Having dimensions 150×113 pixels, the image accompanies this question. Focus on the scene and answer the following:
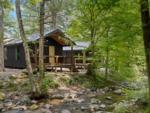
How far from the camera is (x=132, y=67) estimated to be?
17.7m

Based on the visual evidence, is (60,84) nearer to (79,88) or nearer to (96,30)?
(79,88)

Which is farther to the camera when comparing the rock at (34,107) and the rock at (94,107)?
the rock at (34,107)

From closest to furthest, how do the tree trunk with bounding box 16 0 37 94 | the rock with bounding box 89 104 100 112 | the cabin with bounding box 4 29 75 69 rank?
the rock with bounding box 89 104 100 112 < the tree trunk with bounding box 16 0 37 94 < the cabin with bounding box 4 29 75 69

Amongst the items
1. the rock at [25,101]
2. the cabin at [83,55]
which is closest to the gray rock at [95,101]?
the rock at [25,101]

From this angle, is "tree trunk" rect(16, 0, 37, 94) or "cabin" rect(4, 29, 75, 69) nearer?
"tree trunk" rect(16, 0, 37, 94)

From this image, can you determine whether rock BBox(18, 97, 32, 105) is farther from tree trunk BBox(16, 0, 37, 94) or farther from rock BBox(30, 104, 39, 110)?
rock BBox(30, 104, 39, 110)

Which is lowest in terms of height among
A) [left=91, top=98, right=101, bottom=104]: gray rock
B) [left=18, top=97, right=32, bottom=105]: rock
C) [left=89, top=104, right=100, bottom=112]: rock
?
[left=89, top=104, right=100, bottom=112]: rock

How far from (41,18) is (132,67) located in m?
6.45

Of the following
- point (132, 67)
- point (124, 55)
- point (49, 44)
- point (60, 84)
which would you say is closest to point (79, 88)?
point (60, 84)

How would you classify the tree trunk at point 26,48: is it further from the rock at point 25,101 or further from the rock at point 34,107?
the rock at point 34,107

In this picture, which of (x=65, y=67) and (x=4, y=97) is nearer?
(x=4, y=97)

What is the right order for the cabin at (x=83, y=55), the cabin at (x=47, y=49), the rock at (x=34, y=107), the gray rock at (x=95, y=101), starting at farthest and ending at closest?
the cabin at (x=47, y=49), the cabin at (x=83, y=55), the gray rock at (x=95, y=101), the rock at (x=34, y=107)

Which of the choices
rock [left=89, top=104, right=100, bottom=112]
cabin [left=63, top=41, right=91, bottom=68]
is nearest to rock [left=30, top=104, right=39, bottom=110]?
rock [left=89, top=104, right=100, bottom=112]

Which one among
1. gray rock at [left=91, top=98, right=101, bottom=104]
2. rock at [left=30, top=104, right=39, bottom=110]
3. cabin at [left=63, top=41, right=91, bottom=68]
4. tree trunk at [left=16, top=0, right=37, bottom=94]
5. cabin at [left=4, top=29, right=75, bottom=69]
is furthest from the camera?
cabin at [left=4, top=29, right=75, bottom=69]
